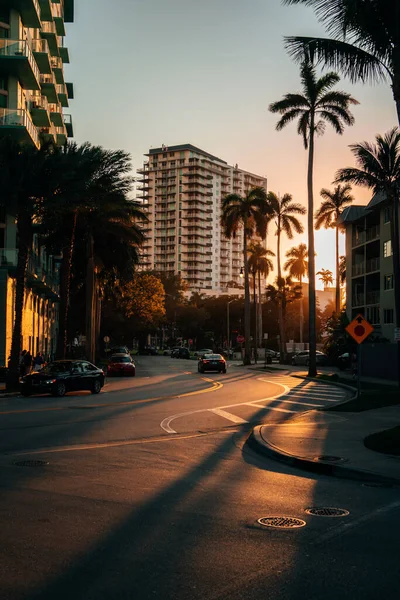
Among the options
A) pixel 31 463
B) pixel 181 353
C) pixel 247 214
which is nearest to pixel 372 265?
pixel 247 214

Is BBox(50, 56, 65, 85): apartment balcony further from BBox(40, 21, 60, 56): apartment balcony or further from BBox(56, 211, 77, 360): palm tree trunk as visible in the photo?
BBox(56, 211, 77, 360): palm tree trunk

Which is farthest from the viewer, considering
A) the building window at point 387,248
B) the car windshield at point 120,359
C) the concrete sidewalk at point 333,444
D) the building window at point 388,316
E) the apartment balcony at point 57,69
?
the apartment balcony at point 57,69

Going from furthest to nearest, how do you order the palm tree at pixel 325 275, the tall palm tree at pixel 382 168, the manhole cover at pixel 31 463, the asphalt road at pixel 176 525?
the palm tree at pixel 325 275
the tall palm tree at pixel 382 168
the manhole cover at pixel 31 463
the asphalt road at pixel 176 525

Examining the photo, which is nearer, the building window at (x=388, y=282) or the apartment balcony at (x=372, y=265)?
the building window at (x=388, y=282)

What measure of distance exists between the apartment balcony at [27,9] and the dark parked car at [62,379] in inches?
992

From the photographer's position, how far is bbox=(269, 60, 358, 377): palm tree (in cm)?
4297

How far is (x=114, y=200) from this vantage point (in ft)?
139

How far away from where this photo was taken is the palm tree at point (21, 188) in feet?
96.3

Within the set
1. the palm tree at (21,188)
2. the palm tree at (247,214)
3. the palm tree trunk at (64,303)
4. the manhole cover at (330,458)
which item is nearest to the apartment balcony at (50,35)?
the palm tree at (247,214)

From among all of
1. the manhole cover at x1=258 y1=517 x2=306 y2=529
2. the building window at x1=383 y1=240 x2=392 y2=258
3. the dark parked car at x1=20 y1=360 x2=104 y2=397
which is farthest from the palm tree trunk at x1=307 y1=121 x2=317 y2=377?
the manhole cover at x1=258 y1=517 x2=306 y2=529

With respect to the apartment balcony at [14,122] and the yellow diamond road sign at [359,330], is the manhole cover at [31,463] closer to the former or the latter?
the yellow diamond road sign at [359,330]

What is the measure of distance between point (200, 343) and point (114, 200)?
9633 centimetres

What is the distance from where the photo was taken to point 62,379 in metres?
27.4

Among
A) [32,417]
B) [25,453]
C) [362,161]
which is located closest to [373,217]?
[362,161]
